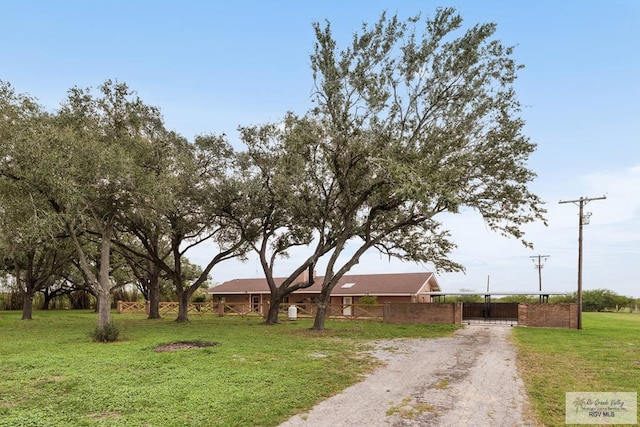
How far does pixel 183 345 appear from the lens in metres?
13.5

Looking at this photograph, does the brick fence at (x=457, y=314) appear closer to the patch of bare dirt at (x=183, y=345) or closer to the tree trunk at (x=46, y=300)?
the patch of bare dirt at (x=183, y=345)

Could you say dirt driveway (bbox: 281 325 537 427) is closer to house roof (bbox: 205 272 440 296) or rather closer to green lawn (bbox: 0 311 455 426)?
green lawn (bbox: 0 311 455 426)

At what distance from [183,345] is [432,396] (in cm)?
890

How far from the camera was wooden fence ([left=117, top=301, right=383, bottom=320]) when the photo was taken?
2733cm

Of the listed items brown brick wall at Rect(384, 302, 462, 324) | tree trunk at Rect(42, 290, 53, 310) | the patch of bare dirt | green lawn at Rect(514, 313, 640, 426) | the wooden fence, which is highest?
green lawn at Rect(514, 313, 640, 426)

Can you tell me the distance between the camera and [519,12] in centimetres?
1252

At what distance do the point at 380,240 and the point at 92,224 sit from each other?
13.6 m

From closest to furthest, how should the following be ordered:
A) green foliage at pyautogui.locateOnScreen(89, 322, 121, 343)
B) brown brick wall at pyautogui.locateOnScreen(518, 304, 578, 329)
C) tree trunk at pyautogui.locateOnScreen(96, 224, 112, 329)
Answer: green foliage at pyautogui.locateOnScreen(89, 322, 121, 343), tree trunk at pyautogui.locateOnScreen(96, 224, 112, 329), brown brick wall at pyautogui.locateOnScreen(518, 304, 578, 329)

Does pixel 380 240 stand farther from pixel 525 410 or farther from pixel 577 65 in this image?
pixel 525 410

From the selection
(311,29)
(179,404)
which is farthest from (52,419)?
(311,29)

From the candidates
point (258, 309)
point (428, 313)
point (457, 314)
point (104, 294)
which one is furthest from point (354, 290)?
point (104, 294)

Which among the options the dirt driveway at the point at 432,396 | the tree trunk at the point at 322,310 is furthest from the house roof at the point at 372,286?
the dirt driveway at the point at 432,396

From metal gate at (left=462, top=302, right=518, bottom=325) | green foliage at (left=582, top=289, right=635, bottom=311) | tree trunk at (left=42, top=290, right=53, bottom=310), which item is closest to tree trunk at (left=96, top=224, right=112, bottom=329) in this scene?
metal gate at (left=462, top=302, right=518, bottom=325)

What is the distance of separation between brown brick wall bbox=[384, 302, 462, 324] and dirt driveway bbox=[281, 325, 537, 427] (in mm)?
11845
